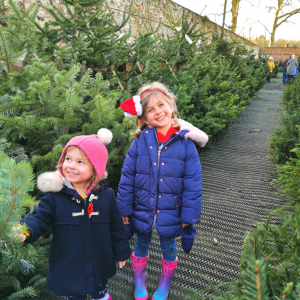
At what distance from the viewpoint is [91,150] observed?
1426mm

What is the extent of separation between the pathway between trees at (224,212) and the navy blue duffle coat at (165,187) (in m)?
0.44

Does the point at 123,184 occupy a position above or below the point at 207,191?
above

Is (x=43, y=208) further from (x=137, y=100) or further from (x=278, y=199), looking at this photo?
(x=278, y=199)

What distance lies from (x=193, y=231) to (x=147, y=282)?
67 centimetres

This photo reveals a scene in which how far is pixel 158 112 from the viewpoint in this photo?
1854 mm

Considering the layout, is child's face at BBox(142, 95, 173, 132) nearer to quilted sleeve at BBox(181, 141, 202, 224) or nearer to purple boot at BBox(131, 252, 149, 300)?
quilted sleeve at BBox(181, 141, 202, 224)

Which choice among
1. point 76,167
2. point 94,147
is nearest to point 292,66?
point 94,147

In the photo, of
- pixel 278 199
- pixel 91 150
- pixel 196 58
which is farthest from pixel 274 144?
pixel 91 150

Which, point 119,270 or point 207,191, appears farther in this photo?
point 207,191

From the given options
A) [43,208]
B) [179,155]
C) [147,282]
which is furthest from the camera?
[147,282]

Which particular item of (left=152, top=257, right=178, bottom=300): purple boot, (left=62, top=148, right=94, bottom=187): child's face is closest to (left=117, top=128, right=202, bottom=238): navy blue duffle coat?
(left=152, top=257, right=178, bottom=300): purple boot

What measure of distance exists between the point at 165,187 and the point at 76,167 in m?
0.67

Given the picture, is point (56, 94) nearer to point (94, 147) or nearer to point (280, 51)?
point (94, 147)

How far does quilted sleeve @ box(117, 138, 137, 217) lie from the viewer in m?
1.88
